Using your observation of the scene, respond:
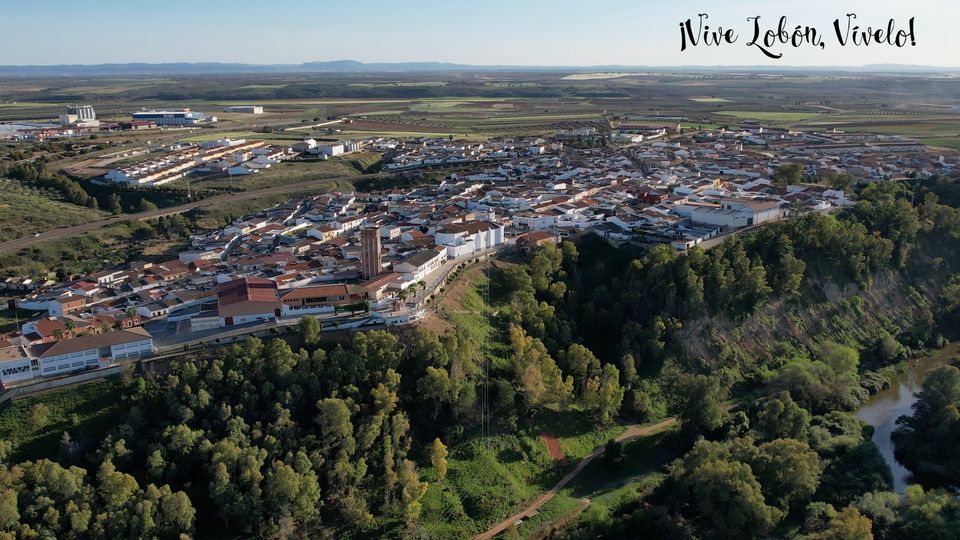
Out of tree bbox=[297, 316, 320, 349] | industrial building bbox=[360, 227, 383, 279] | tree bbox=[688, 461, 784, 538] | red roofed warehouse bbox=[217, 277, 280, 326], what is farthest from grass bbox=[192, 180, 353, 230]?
tree bbox=[688, 461, 784, 538]

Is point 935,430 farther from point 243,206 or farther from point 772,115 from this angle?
point 772,115

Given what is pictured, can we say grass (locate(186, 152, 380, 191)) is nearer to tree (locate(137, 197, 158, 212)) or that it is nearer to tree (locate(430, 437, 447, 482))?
tree (locate(137, 197, 158, 212))

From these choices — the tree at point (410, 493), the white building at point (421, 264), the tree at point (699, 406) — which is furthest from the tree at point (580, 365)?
the tree at point (410, 493)

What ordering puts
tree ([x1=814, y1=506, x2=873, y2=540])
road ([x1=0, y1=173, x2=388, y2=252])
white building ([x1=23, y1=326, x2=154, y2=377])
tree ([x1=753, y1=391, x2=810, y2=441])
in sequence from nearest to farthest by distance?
1. tree ([x1=814, y1=506, x2=873, y2=540])
2. white building ([x1=23, y1=326, x2=154, y2=377])
3. tree ([x1=753, y1=391, x2=810, y2=441])
4. road ([x1=0, y1=173, x2=388, y2=252])

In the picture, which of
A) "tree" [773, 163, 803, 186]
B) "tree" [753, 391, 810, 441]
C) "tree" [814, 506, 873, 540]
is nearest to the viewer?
"tree" [814, 506, 873, 540]

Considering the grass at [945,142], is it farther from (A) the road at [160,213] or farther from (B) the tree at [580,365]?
(B) the tree at [580,365]

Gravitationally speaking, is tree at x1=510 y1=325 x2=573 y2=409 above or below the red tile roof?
below

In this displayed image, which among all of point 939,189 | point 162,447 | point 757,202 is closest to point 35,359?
point 162,447

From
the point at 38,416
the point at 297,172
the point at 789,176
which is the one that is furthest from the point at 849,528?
the point at 297,172
